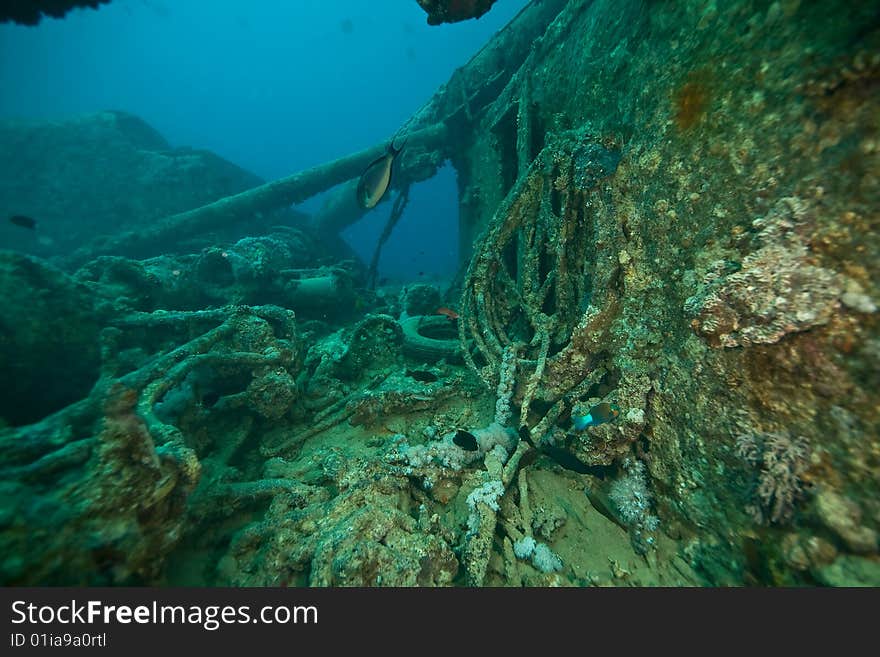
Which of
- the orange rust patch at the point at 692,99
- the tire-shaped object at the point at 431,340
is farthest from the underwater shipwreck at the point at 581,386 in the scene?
the tire-shaped object at the point at 431,340

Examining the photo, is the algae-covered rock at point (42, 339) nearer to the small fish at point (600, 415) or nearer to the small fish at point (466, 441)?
the small fish at point (466, 441)

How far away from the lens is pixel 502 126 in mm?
6777

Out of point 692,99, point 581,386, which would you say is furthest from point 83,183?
point 692,99

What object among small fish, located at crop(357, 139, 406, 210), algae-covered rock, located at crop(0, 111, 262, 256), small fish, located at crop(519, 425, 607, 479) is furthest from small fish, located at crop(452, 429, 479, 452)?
algae-covered rock, located at crop(0, 111, 262, 256)

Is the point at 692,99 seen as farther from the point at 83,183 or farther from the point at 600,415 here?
the point at 83,183

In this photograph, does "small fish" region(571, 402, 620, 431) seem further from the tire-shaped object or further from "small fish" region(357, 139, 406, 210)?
"small fish" region(357, 139, 406, 210)

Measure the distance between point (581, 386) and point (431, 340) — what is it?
118 inches

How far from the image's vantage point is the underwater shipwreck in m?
2.06

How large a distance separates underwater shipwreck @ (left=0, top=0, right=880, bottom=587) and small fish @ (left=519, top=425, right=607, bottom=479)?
23 mm

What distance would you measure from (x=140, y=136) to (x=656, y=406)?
2969 centimetres

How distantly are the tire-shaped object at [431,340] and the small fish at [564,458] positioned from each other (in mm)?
2188

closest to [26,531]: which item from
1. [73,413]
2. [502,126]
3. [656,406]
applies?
[73,413]

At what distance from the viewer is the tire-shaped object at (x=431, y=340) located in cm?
596

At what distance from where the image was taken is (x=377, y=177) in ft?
14.5
